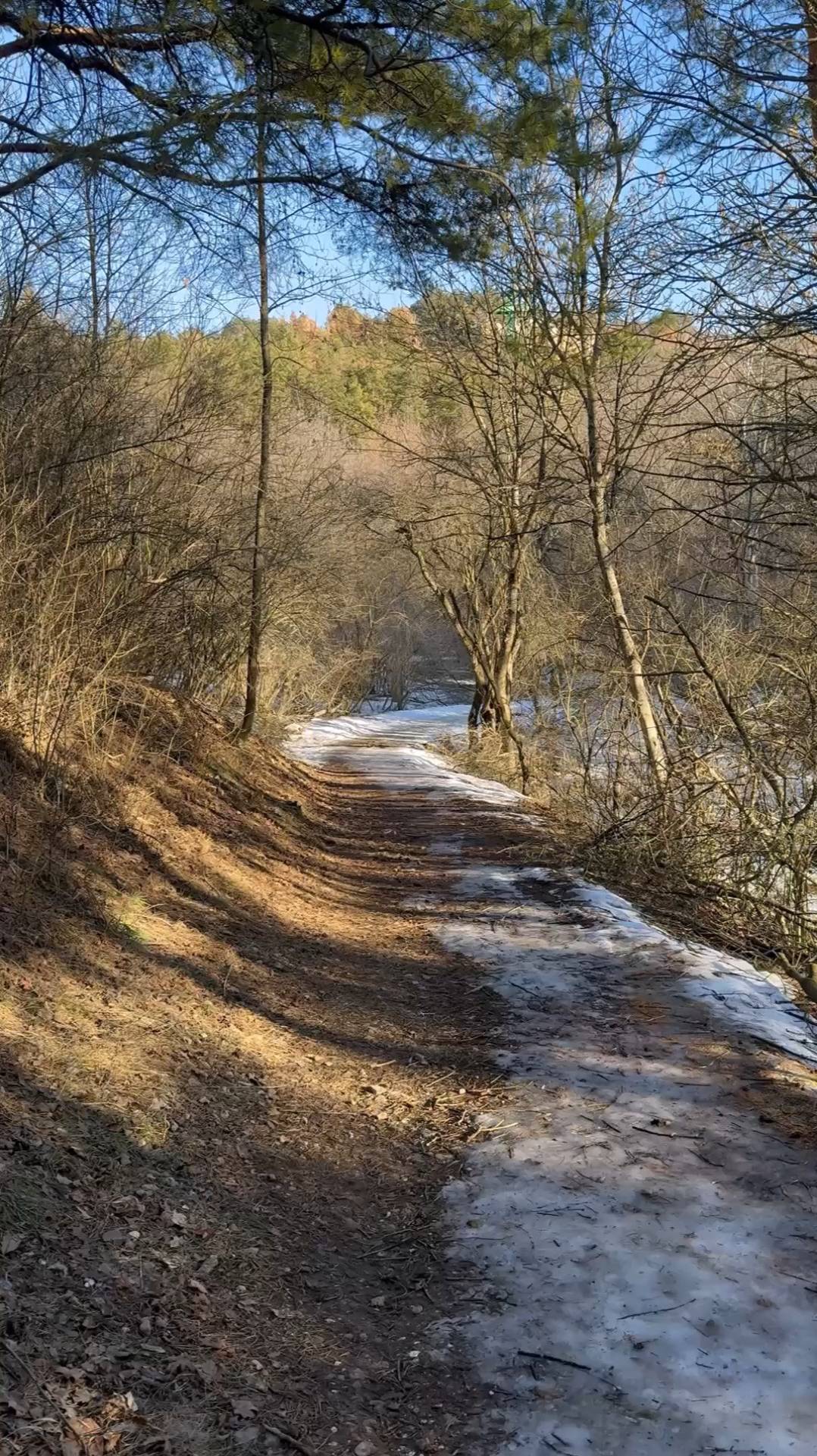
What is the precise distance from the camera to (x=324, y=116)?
493cm

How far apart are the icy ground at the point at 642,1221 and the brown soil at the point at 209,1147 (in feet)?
0.57

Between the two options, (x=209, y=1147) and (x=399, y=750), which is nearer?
(x=209, y=1147)

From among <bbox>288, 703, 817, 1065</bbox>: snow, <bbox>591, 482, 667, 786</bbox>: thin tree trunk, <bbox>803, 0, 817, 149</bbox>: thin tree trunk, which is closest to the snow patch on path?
<bbox>288, 703, 817, 1065</bbox>: snow

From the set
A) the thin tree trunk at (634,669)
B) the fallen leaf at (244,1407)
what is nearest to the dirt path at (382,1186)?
the fallen leaf at (244,1407)

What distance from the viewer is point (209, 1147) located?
3.47 m

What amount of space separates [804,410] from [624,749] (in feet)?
14.2

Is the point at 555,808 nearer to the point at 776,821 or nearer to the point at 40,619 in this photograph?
the point at 776,821

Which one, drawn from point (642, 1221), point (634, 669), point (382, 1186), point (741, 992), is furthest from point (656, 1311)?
point (634, 669)

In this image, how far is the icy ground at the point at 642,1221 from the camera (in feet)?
7.73

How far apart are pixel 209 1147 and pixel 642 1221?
60.4 inches

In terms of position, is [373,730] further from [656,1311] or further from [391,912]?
[656,1311]

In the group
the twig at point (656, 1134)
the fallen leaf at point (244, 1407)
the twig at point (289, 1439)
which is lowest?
the twig at point (289, 1439)

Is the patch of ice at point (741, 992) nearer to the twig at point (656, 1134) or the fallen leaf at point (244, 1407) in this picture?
the twig at point (656, 1134)

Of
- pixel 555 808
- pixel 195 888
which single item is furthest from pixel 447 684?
pixel 195 888
